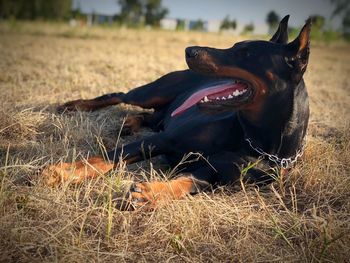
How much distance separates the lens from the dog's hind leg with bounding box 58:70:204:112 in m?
4.10

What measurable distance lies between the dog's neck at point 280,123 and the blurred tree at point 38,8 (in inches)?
1069

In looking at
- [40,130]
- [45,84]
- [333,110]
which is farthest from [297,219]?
[45,84]

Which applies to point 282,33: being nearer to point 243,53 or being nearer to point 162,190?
point 243,53

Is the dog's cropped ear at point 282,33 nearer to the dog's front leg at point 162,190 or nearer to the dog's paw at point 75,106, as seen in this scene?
the dog's front leg at point 162,190

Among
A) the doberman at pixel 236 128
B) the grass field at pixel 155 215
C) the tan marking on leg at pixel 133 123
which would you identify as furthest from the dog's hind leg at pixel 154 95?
the doberman at pixel 236 128

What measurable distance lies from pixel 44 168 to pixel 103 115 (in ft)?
5.61

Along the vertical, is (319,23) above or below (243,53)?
above

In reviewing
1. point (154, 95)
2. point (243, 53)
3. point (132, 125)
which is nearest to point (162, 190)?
point (243, 53)

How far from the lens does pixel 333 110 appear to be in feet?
17.5

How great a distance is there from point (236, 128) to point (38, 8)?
2950 centimetres

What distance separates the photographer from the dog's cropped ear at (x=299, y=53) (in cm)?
245

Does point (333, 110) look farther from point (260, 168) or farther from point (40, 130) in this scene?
point (40, 130)

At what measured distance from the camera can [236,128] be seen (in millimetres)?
2732

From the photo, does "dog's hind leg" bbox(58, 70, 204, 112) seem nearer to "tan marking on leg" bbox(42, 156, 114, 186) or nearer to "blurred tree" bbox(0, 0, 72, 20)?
"tan marking on leg" bbox(42, 156, 114, 186)
